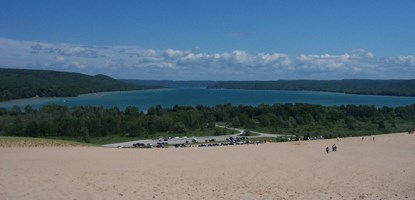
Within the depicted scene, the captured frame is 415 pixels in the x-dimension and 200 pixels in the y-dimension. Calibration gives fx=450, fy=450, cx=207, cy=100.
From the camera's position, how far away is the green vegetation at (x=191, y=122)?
7106 centimetres

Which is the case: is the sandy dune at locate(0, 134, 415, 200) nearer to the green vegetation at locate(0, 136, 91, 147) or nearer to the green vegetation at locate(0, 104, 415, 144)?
the green vegetation at locate(0, 136, 91, 147)

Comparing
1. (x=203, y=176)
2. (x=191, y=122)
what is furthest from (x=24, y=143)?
(x=191, y=122)

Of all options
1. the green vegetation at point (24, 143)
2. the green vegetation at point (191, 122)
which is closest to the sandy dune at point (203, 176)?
the green vegetation at point (24, 143)

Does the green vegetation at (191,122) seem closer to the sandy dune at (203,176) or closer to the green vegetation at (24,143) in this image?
the green vegetation at (24,143)

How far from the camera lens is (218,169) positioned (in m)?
22.1

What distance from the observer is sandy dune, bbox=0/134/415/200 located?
1459 cm

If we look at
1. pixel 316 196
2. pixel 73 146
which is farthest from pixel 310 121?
pixel 316 196

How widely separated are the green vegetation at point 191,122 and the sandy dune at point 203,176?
40386 millimetres

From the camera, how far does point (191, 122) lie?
277 ft

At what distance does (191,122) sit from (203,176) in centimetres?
6524

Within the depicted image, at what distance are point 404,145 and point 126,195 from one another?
30537mm

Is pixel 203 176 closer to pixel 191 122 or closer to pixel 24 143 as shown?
pixel 24 143

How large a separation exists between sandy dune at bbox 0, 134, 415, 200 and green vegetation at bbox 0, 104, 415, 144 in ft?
132

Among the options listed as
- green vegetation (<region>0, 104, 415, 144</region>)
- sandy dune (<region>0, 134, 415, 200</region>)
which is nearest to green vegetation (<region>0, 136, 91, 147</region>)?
sandy dune (<region>0, 134, 415, 200</region>)
